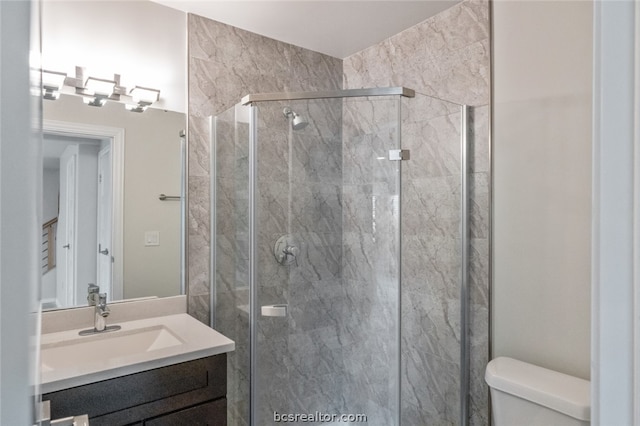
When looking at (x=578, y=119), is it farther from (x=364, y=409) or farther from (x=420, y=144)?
(x=364, y=409)

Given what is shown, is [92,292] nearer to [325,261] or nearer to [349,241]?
[325,261]

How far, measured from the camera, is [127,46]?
187cm

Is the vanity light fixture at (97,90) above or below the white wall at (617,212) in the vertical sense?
above

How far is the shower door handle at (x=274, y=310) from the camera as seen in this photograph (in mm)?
1848

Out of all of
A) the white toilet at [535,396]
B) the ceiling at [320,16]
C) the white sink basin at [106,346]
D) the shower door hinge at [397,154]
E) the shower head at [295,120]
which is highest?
the ceiling at [320,16]

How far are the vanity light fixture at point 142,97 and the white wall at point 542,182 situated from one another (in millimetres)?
1694

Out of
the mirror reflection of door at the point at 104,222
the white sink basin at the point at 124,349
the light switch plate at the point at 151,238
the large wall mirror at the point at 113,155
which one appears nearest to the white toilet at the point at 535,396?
the white sink basin at the point at 124,349

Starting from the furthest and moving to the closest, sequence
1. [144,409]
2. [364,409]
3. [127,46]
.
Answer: [364,409]
[127,46]
[144,409]

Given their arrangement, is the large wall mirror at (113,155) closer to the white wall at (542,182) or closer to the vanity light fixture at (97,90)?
the vanity light fixture at (97,90)

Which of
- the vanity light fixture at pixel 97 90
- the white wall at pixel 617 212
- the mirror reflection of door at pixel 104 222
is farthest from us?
the mirror reflection of door at pixel 104 222

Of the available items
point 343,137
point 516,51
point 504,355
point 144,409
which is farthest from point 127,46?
point 504,355

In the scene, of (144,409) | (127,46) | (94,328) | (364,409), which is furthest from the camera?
(364,409)

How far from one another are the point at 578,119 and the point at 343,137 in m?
1.00

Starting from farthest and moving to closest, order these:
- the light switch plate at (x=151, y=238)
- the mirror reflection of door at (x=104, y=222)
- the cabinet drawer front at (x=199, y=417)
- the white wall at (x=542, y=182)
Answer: the light switch plate at (x=151, y=238)
the mirror reflection of door at (x=104, y=222)
the white wall at (x=542, y=182)
the cabinet drawer front at (x=199, y=417)
